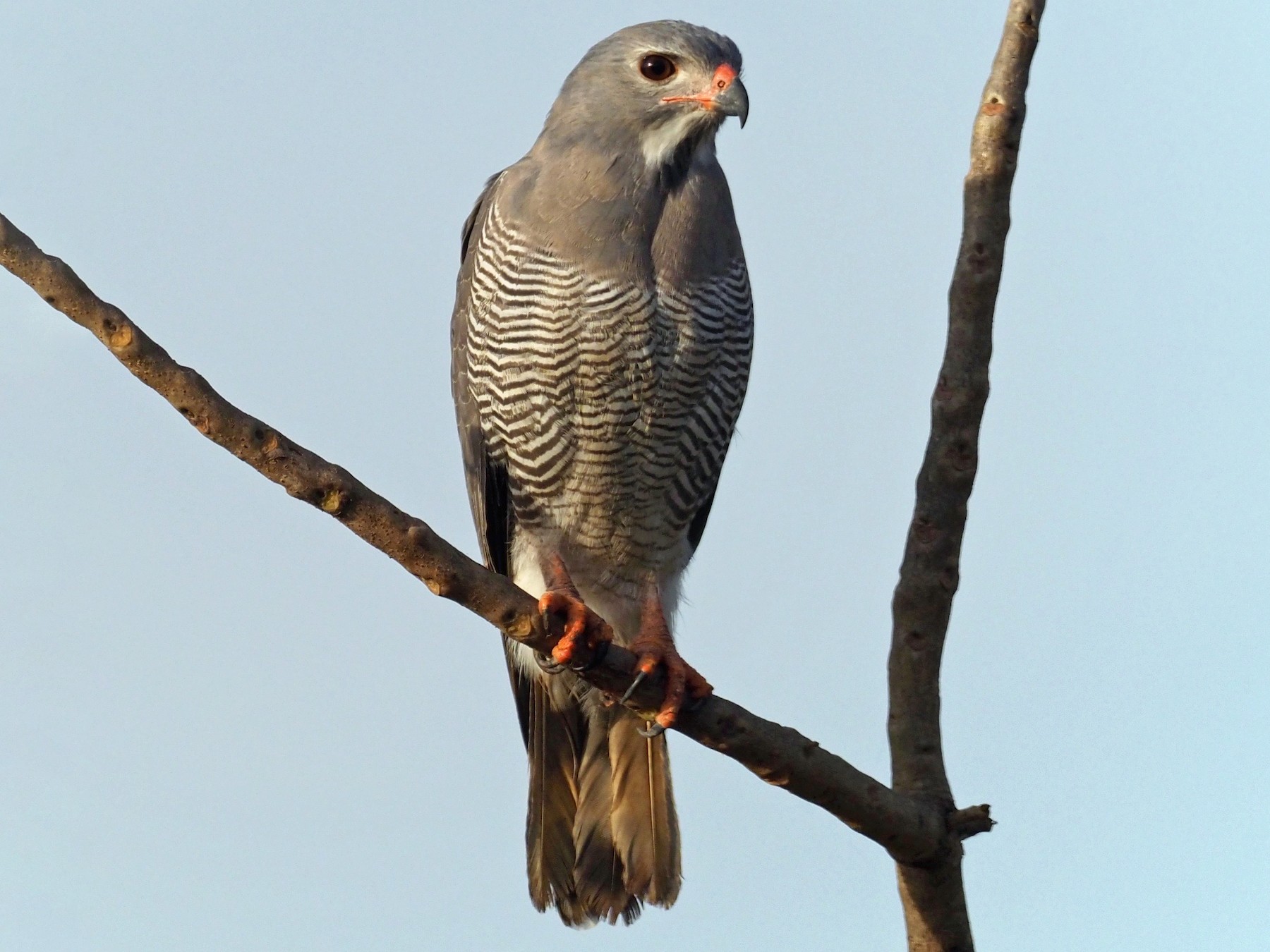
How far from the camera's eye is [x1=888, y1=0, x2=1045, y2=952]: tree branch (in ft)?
19.7

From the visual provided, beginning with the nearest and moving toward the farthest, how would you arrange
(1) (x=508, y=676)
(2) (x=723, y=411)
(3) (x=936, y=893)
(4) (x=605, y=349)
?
(3) (x=936, y=893), (4) (x=605, y=349), (2) (x=723, y=411), (1) (x=508, y=676)

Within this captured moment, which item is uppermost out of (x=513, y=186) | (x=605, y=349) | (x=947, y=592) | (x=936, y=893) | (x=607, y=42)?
(x=607, y=42)

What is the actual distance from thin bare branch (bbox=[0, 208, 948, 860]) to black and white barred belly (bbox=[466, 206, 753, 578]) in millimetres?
1218

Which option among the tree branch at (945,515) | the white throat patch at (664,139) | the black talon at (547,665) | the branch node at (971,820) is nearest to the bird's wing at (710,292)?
the white throat patch at (664,139)

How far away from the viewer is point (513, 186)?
285 inches

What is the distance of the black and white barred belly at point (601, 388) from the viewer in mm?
6832

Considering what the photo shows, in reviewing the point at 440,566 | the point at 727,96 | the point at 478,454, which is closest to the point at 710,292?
the point at 727,96

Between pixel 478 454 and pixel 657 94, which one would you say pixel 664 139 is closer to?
pixel 657 94

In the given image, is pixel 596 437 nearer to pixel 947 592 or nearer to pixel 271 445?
pixel 947 592

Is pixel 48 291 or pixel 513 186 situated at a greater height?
pixel 513 186

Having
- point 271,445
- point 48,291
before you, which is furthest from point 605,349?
point 48,291

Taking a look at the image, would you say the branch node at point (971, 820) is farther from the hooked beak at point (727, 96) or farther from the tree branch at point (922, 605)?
the hooked beak at point (727, 96)

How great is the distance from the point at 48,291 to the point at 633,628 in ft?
12.2

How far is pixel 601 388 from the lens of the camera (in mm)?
6875
